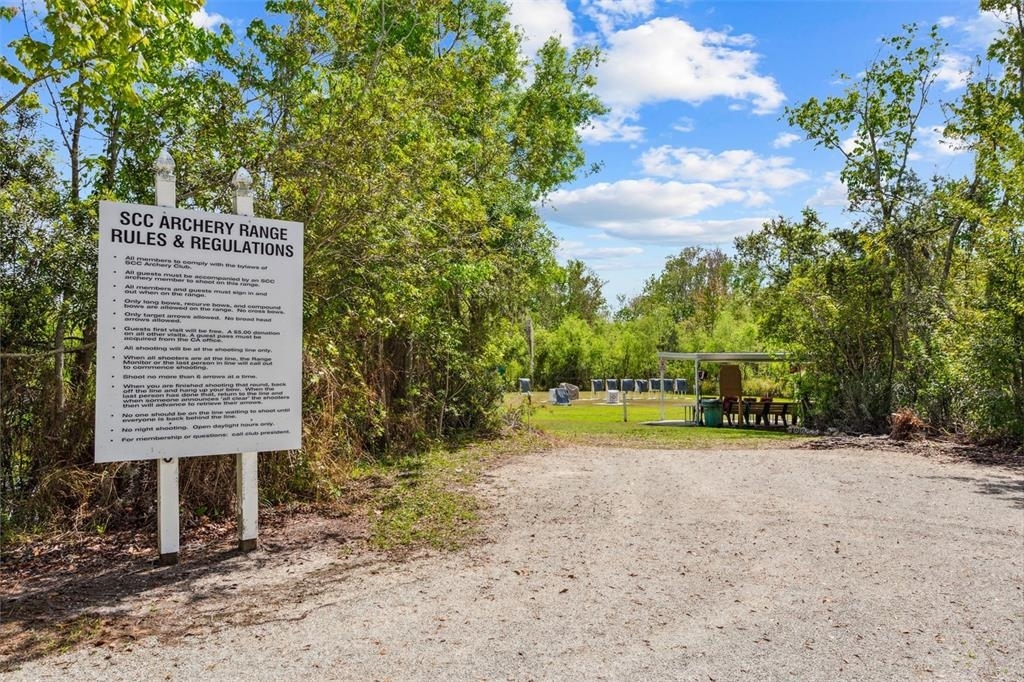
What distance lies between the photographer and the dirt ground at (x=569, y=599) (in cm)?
396

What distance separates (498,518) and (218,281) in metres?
3.47

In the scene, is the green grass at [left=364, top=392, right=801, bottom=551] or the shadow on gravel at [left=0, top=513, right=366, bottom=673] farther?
the green grass at [left=364, top=392, right=801, bottom=551]

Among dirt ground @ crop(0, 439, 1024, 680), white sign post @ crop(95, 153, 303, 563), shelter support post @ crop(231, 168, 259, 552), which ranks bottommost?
dirt ground @ crop(0, 439, 1024, 680)

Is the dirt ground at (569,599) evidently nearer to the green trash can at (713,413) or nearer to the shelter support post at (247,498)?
the shelter support post at (247,498)

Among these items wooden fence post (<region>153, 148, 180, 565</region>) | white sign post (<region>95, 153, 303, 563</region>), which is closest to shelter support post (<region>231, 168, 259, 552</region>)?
white sign post (<region>95, 153, 303, 563</region>)

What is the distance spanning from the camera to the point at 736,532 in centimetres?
685

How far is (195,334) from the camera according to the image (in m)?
5.54

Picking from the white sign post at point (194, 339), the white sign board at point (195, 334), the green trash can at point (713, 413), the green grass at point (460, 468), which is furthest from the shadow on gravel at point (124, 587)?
the green trash can at point (713, 413)

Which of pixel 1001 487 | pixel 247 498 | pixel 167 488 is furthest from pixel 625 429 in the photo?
pixel 167 488

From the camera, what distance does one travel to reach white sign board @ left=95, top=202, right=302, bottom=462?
17.2 feet

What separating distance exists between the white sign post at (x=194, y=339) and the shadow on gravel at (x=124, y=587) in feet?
1.08

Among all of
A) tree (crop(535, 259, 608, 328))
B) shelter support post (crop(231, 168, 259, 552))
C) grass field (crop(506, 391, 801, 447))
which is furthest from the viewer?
tree (crop(535, 259, 608, 328))

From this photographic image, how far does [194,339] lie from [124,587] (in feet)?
5.82

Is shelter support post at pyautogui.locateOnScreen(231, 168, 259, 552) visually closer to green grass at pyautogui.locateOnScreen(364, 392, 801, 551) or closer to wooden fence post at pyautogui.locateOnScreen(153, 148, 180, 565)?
wooden fence post at pyautogui.locateOnScreen(153, 148, 180, 565)
